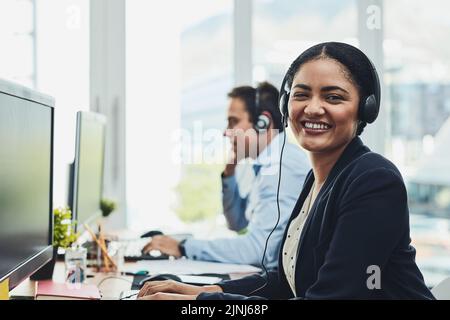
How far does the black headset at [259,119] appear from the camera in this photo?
1.92 metres

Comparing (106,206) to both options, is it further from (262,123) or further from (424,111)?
(424,111)

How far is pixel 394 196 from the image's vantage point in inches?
38.8

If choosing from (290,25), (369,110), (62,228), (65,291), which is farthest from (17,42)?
(369,110)

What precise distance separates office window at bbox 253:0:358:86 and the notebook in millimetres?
1130

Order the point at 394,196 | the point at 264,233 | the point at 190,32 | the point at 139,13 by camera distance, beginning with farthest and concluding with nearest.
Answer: the point at 190,32
the point at 139,13
the point at 264,233
the point at 394,196

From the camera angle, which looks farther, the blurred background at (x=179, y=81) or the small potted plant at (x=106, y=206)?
the blurred background at (x=179, y=81)

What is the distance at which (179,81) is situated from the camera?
261 cm

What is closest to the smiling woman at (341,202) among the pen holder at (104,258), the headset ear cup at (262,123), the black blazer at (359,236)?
the black blazer at (359,236)

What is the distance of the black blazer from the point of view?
97 cm

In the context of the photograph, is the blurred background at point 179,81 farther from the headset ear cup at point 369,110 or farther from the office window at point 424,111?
the headset ear cup at point 369,110

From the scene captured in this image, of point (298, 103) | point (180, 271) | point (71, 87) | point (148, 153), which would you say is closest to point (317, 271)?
point (298, 103)

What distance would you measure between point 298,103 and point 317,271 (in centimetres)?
30

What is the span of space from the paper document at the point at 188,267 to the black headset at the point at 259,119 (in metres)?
0.43
